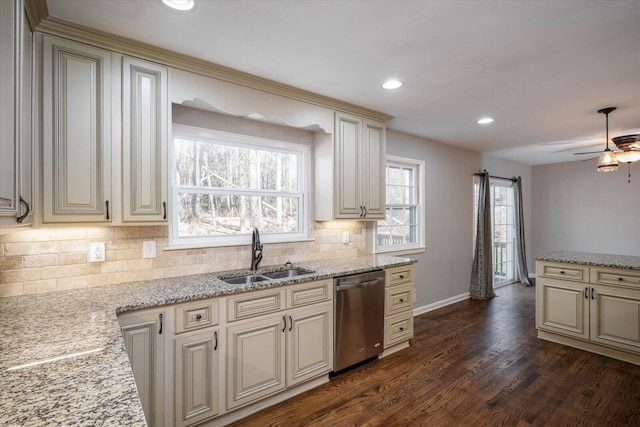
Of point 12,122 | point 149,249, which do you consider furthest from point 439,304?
point 12,122

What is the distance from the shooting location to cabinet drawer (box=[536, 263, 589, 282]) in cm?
324

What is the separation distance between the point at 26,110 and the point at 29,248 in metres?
0.85

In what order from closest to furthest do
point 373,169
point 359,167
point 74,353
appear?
1. point 74,353
2. point 359,167
3. point 373,169

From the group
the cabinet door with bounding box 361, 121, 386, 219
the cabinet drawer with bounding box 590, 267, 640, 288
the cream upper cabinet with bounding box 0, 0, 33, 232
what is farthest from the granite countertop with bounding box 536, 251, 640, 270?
the cream upper cabinet with bounding box 0, 0, 33, 232

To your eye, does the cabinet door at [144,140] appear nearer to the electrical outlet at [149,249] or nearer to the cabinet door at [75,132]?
the cabinet door at [75,132]

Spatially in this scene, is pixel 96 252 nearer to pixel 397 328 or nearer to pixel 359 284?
pixel 359 284

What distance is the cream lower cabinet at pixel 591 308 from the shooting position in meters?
2.98

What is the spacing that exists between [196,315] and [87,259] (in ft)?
2.72

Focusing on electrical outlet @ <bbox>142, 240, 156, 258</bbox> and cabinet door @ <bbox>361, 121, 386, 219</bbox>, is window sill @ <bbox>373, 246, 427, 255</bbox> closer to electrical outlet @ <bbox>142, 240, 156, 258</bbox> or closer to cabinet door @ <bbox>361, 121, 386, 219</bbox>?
cabinet door @ <bbox>361, 121, 386, 219</bbox>

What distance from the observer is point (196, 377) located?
2008mm

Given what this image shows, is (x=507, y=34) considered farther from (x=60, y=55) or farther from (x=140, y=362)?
(x=140, y=362)

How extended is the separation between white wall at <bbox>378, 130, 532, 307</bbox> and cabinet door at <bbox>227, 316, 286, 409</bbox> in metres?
2.64

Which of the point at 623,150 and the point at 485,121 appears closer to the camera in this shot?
the point at 623,150

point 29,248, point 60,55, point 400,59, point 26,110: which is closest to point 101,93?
point 60,55
